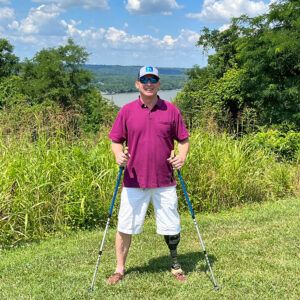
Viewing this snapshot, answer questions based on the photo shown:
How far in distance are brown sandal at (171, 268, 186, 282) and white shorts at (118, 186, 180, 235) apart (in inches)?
16.8

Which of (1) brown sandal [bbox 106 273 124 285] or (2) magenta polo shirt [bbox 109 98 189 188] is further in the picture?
(1) brown sandal [bbox 106 273 124 285]

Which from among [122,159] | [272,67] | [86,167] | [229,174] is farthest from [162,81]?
[272,67]

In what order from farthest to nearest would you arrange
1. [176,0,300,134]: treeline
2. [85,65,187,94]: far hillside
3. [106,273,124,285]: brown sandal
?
[176,0,300,134]: treeline, [85,65,187,94]: far hillside, [106,273,124,285]: brown sandal

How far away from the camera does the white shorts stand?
164 inches

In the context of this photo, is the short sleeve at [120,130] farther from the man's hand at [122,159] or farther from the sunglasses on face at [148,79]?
the sunglasses on face at [148,79]

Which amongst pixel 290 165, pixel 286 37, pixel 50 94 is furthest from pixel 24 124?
pixel 50 94

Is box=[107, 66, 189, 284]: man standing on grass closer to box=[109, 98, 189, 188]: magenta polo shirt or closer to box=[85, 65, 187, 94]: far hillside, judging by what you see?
box=[109, 98, 189, 188]: magenta polo shirt

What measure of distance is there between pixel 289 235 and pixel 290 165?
12.6 feet

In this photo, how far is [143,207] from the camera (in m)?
4.20

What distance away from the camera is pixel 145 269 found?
466 centimetres

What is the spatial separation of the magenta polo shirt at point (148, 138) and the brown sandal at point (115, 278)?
2.89 feet

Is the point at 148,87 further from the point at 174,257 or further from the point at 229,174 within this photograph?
the point at 229,174

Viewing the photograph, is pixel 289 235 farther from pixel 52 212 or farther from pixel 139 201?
pixel 52 212

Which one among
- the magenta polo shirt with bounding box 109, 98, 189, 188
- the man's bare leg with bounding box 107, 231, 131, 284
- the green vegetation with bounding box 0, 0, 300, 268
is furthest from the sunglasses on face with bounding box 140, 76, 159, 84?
the man's bare leg with bounding box 107, 231, 131, 284
